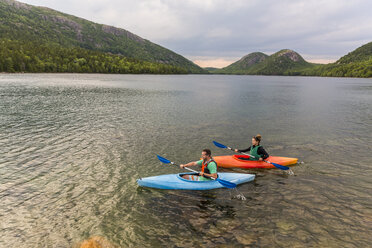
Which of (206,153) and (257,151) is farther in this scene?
(257,151)

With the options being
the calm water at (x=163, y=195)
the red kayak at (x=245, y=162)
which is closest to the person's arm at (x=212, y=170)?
the calm water at (x=163, y=195)

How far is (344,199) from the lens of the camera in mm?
11547

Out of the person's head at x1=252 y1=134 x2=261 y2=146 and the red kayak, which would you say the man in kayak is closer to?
the red kayak

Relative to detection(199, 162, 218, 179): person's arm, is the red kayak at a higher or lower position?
lower

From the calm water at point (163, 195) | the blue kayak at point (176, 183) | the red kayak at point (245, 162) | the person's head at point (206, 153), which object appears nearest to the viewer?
the calm water at point (163, 195)

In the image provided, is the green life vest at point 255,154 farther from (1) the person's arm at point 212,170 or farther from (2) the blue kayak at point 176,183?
(1) the person's arm at point 212,170

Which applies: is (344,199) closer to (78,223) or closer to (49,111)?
(78,223)

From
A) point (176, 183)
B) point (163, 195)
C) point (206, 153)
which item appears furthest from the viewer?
point (176, 183)

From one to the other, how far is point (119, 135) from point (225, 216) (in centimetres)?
1513

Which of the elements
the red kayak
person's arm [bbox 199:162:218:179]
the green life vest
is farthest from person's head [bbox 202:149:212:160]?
the green life vest

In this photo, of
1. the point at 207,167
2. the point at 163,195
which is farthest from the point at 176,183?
the point at 207,167

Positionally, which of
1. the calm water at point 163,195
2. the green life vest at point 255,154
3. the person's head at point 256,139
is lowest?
the calm water at point 163,195

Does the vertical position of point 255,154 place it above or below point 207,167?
below

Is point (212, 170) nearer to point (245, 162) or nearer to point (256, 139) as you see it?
point (245, 162)
